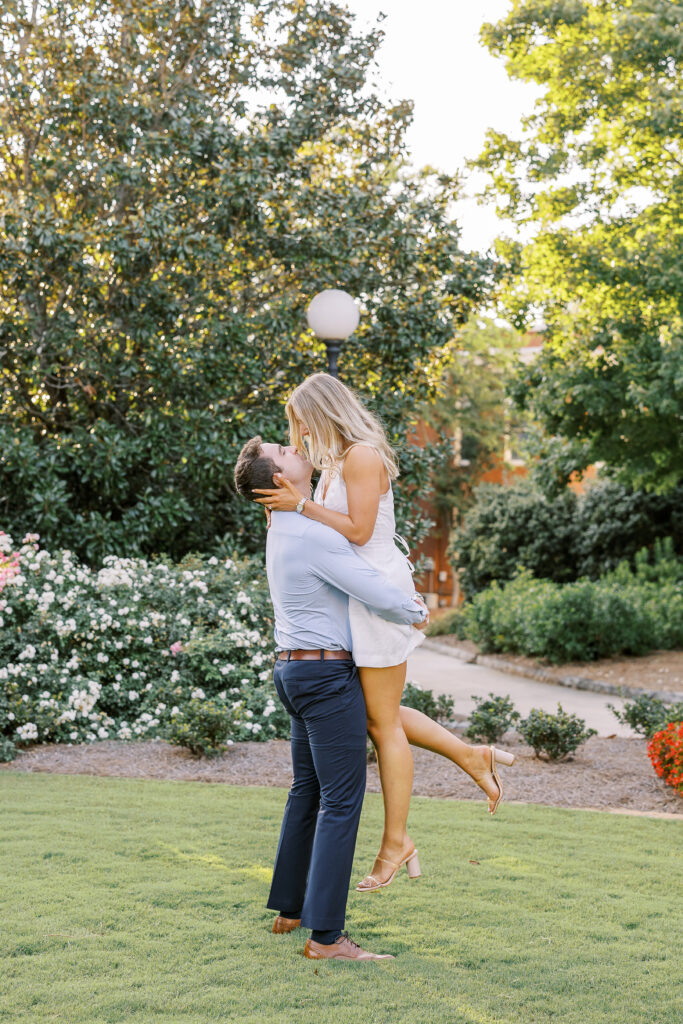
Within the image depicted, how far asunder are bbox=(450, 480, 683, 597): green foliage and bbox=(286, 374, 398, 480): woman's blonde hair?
16.6m

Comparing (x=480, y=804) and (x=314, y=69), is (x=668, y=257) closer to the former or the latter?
(x=314, y=69)

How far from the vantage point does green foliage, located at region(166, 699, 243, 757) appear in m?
7.29

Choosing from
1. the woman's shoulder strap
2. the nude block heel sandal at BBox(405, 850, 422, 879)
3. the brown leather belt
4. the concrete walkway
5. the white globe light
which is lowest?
the concrete walkway

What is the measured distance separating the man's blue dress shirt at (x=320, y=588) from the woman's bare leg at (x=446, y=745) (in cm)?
54

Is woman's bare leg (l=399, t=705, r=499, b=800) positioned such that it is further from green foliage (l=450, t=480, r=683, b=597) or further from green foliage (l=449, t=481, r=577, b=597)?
green foliage (l=449, t=481, r=577, b=597)

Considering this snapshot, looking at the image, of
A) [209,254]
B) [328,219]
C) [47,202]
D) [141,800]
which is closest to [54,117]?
[47,202]

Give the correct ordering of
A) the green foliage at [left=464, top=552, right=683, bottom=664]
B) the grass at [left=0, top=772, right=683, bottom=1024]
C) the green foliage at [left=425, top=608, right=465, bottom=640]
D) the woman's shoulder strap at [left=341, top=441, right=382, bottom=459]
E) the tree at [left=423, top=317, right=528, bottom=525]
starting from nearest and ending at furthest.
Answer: the grass at [left=0, top=772, right=683, bottom=1024] < the woman's shoulder strap at [left=341, top=441, right=382, bottom=459] < the green foliage at [left=464, top=552, right=683, bottom=664] < the green foliage at [left=425, top=608, right=465, bottom=640] < the tree at [left=423, top=317, right=528, bottom=525]

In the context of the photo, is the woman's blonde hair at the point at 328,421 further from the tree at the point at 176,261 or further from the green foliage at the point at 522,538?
the green foliage at the point at 522,538

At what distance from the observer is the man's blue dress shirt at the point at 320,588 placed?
3518mm

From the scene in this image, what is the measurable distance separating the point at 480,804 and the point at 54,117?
8.51 m

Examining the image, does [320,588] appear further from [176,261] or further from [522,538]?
[522,538]

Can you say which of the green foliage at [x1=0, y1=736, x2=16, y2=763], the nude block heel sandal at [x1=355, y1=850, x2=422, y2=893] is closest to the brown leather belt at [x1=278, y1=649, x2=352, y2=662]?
the nude block heel sandal at [x1=355, y1=850, x2=422, y2=893]

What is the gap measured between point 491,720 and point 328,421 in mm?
4995

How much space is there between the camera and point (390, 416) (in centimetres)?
1152
